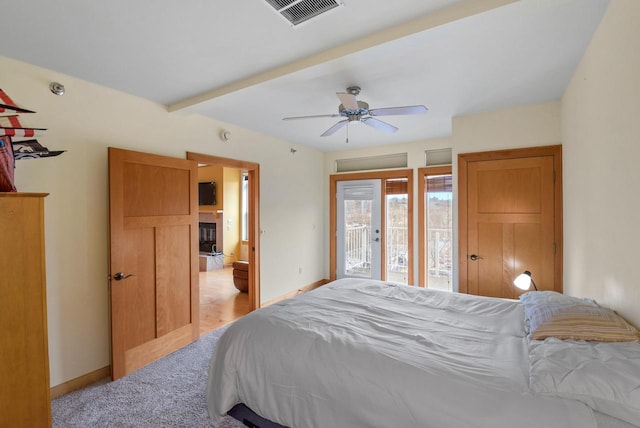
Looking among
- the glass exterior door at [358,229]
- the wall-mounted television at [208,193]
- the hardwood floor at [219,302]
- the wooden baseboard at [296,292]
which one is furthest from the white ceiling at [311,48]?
the wall-mounted television at [208,193]

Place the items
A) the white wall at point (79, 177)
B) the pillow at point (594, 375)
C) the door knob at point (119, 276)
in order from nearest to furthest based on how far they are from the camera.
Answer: the pillow at point (594, 375) < the white wall at point (79, 177) < the door knob at point (119, 276)

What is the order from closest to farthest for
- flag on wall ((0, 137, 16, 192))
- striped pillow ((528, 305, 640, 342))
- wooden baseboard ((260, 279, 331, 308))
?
striped pillow ((528, 305, 640, 342)), flag on wall ((0, 137, 16, 192)), wooden baseboard ((260, 279, 331, 308))

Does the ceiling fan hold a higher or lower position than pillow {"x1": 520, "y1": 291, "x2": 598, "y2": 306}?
higher

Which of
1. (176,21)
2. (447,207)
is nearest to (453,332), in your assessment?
(176,21)

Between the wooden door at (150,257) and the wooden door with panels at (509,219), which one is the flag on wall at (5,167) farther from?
the wooden door with panels at (509,219)

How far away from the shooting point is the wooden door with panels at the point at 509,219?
3.15 meters

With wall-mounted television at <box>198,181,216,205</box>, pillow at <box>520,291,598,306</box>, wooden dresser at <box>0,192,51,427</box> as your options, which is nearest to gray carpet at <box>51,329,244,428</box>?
wooden dresser at <box>0,192,51,427</box>

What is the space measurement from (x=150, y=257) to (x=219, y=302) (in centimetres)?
214

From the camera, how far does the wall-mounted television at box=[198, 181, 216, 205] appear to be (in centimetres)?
756

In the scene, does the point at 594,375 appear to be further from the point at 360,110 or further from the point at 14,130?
the point at 14,130

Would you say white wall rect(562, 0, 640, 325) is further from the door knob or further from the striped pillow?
the door knob

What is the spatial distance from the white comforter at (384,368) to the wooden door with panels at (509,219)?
1232 millimetres

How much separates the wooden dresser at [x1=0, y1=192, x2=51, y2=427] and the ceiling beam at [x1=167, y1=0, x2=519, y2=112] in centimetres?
163

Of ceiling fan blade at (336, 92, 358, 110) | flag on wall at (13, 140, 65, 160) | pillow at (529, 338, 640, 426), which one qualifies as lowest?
pillow at (529, 338, 640, 426)
